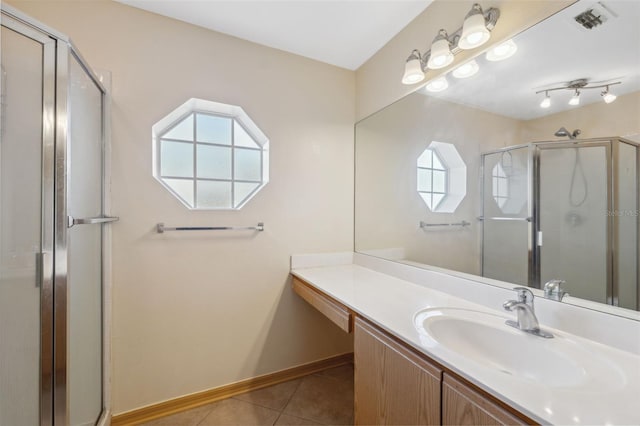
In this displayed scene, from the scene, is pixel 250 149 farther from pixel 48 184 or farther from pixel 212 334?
pixel 212 334

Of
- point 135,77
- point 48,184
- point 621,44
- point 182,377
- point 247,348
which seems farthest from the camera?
point 247,348

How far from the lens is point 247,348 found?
1.80 metres

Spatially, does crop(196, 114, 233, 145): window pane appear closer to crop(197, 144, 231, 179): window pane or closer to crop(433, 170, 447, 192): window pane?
crop(197, 144, 231, 179): window pane

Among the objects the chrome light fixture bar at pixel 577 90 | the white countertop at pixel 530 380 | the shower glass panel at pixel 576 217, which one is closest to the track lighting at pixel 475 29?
the chrome light fixture bar at pixel 577 90

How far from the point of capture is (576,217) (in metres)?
0.95

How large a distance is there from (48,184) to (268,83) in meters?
1.39

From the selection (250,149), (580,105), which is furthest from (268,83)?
(580,105)

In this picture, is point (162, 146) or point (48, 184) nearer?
point (48, 184)

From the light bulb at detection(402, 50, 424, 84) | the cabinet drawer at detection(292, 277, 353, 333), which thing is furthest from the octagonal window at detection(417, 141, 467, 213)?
the cabinet drawer at detection(292, 277, 353, 333)

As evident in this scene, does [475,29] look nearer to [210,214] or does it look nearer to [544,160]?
[544,160]

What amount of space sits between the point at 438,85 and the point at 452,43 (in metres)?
0.21

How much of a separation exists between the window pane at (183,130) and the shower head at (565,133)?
1.98 meters

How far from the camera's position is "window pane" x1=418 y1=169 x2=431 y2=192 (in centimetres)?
162

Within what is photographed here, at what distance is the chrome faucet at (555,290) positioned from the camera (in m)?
0.96
